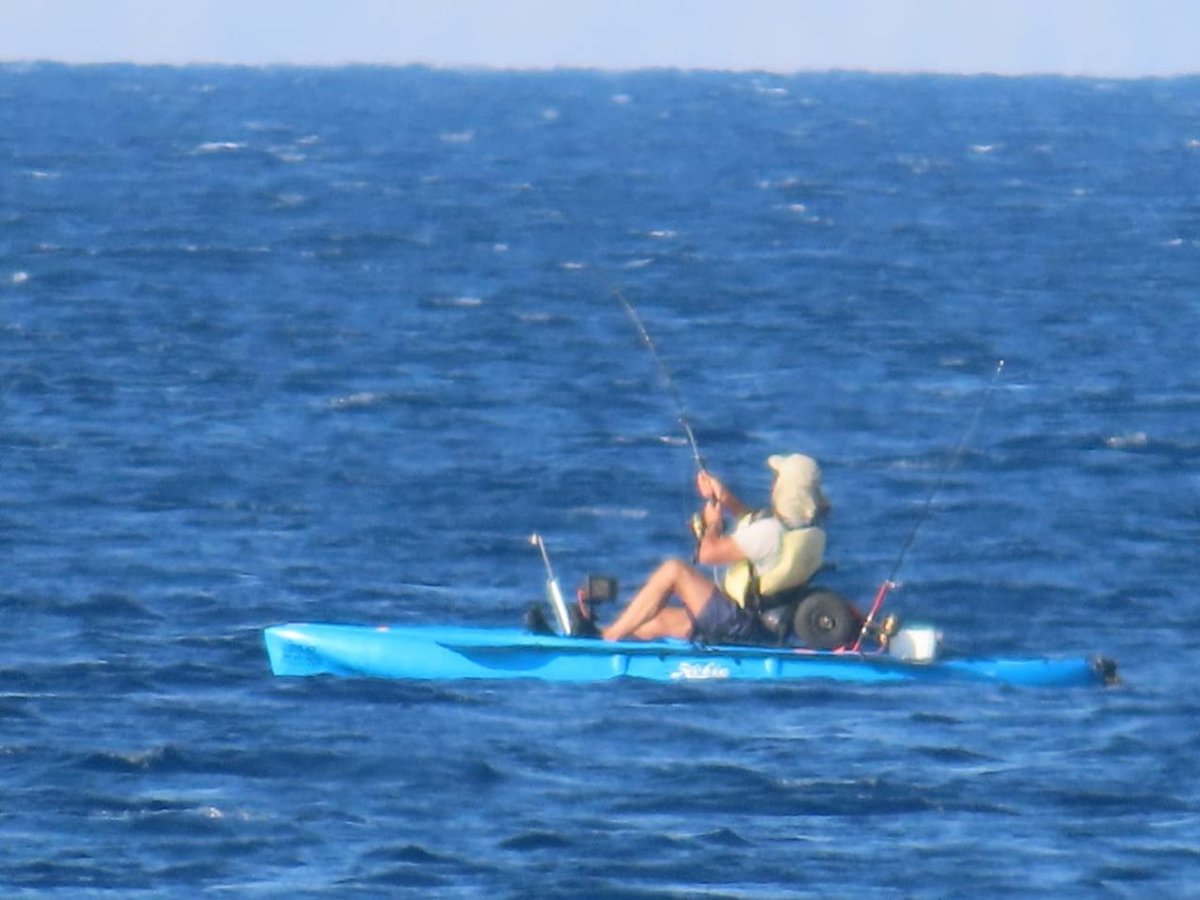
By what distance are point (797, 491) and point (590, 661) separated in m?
1.42

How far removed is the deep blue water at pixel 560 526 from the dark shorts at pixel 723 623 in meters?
0.31

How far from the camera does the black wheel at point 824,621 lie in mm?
16047

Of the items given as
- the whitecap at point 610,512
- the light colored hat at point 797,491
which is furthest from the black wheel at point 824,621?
the whitecap at point 610,512

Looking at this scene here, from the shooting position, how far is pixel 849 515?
21.8 metres

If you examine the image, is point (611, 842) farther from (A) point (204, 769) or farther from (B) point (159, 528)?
(B) point (159, 528)

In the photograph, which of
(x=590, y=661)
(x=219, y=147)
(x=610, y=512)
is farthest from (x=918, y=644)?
(x=219, y=147)

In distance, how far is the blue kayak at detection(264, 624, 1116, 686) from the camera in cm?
1590

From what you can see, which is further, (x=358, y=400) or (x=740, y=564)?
(x=358, y=400)

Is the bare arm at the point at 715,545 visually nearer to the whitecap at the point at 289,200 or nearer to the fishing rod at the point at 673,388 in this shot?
the fishing rod at the point at 673,388

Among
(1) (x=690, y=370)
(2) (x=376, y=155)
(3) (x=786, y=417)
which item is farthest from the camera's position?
(2) (x=376, y=155)

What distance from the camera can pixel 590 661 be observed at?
15953 millimetres

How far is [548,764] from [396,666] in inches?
79.8

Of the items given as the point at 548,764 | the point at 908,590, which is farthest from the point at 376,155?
the point at 548,764

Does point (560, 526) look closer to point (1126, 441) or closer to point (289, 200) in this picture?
point (1126, 441)
